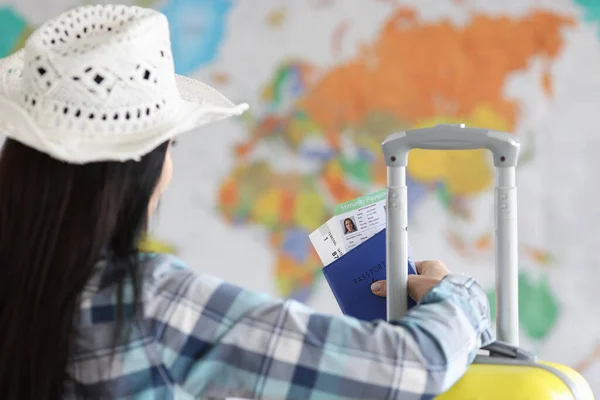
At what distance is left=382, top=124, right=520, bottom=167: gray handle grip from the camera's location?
1.06 metres

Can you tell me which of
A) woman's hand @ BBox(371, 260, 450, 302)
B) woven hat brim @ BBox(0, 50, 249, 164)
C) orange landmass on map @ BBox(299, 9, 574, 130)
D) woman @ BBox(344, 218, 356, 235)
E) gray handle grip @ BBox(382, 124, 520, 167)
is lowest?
woman's hand @ BBox(371, 260, 450, 302)

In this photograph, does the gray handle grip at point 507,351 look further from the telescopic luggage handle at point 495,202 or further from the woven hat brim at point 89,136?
the woven hat brim at point 89,136

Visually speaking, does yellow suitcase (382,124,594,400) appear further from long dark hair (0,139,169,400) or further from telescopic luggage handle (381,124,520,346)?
long dark hair (0,139,169,400)

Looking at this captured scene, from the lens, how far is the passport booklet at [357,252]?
1.19 meters

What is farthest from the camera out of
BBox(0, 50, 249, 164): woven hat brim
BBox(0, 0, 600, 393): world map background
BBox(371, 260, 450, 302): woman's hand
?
BBox(0, 0, 600, 393): world map background

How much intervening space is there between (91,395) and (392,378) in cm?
34

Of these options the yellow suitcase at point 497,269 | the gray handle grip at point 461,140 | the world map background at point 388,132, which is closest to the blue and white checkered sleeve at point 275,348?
the yellow suitcase at point 497,269

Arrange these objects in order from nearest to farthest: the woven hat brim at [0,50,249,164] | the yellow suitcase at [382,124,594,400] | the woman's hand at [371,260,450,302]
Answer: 1. the woven hat brim at [0,50,249,164]
2. the yellow suitcase at [382,124,594,400]
3. the woman's hand at [371,260,450,302]

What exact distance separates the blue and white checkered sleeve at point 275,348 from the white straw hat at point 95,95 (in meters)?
0.17

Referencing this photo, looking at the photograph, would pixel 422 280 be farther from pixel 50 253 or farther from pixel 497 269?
pixel 50 253

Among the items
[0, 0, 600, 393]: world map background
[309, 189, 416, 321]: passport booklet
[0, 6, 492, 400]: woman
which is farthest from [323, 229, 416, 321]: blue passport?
[0, 0, 600, 393]: world map background

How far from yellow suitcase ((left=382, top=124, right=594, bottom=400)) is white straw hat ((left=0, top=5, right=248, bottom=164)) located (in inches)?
11.5

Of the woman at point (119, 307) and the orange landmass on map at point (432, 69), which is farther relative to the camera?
the orange landmass on map at point (432, 69)

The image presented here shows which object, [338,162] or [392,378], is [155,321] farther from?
[338,162]
